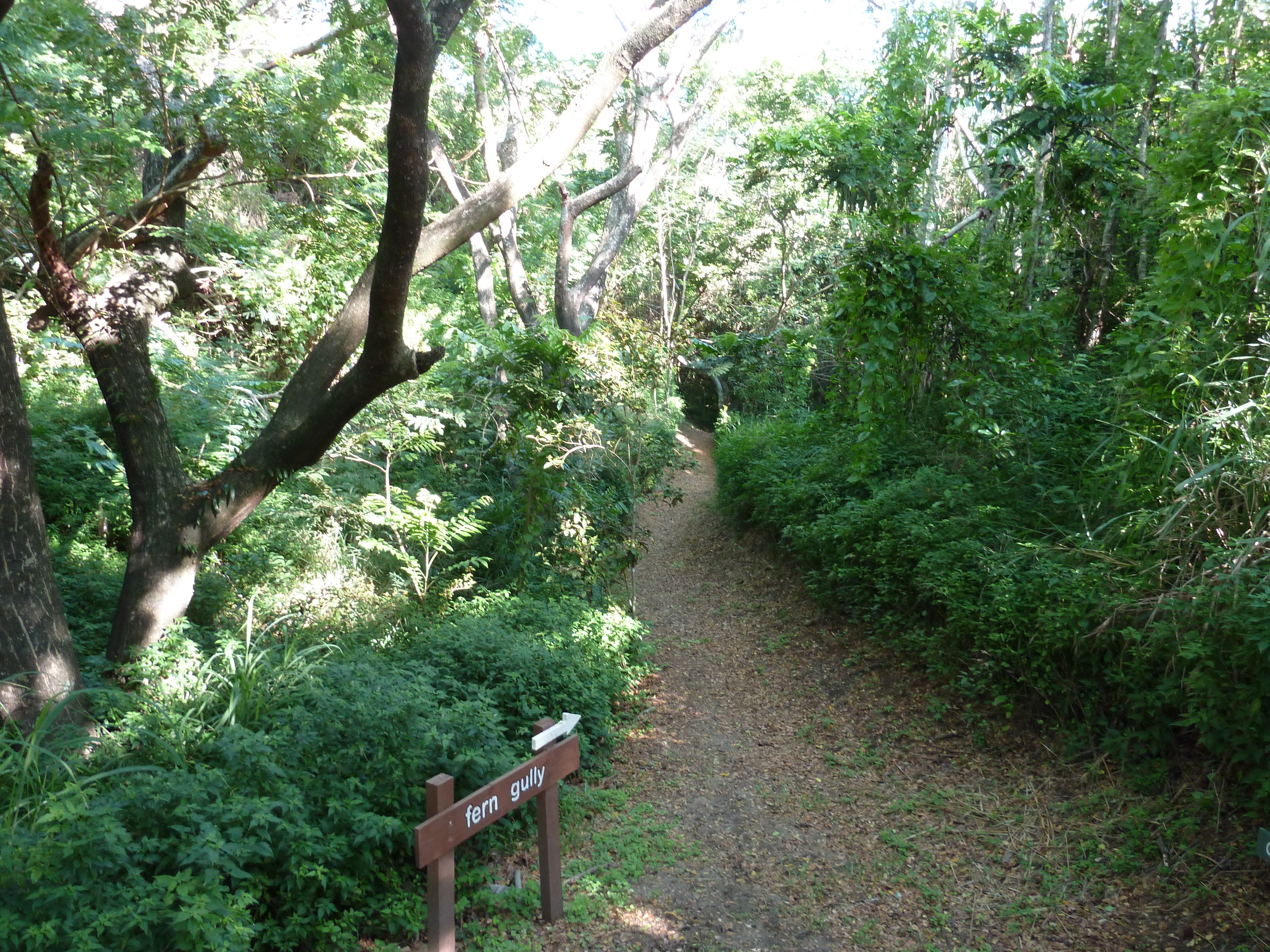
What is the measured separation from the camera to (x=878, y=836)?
16.2 ft

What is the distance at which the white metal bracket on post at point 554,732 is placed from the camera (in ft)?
12.8

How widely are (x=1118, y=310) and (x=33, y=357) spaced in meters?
10.7

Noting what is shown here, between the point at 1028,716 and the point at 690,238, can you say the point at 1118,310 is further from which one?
the point at 690,238

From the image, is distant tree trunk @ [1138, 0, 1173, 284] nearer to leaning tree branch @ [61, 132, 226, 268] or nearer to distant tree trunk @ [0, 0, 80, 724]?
leaning tree branch @ [61, 132, 226, 268]

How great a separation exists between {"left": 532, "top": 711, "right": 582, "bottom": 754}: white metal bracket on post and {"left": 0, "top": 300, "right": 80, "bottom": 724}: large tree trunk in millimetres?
2499

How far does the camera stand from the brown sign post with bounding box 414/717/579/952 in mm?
3354

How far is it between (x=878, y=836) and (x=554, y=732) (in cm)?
227

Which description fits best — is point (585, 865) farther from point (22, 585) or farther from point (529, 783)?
point (22, 585)

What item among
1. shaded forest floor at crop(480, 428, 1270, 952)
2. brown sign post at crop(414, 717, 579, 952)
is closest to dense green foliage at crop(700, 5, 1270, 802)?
shaded forest floor at crop(480, 428, 1270, 952)

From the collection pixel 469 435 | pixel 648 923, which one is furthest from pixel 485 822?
pixel 469 435

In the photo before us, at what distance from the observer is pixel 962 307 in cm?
755

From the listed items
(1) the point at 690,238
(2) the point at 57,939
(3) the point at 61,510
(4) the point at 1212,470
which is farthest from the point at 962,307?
(1) the point at 690,238

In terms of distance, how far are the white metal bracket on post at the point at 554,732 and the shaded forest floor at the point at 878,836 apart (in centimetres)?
88

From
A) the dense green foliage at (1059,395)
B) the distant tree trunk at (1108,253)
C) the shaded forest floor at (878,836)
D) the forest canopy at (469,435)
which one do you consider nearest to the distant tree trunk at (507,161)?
the forest canopy at (469,435)
